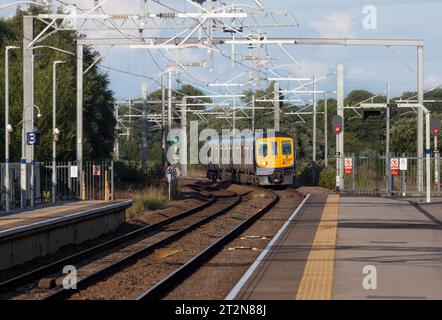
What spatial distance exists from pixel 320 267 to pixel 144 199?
921 inches


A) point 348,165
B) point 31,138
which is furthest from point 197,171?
point 31,138

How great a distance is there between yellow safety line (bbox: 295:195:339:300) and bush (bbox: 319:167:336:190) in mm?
25190

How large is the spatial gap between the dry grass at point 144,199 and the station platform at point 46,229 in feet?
16.5

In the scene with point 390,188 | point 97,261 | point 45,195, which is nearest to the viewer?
point 97,261

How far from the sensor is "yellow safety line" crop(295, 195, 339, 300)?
14.1 meters

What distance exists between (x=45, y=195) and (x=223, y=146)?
28673 millimetres

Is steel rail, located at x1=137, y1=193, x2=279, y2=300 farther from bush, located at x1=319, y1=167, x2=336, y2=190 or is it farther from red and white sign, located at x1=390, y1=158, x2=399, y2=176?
bush, located at x1=319, y1=167, x2=336, y2=190

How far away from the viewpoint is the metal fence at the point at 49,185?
1303 inches

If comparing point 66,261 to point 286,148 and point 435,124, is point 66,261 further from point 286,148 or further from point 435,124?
point 286,148

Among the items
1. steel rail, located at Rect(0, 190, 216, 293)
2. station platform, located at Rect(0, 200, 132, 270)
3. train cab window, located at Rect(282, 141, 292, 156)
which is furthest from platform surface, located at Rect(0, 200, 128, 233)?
train cab window, located at Rect(282, 141, 292, 156)

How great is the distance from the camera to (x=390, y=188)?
1773 inches

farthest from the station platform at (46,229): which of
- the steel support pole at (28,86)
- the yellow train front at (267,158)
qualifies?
the yellow train front at (267,158)
